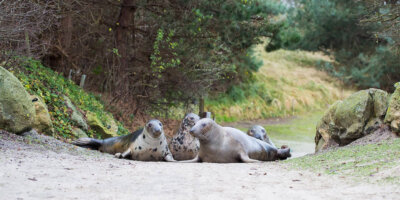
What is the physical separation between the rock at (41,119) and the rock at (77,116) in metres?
1.44

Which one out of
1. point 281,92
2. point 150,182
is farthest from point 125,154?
point 281,92

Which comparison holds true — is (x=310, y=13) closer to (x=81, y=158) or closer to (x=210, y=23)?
(x=210, y=23)

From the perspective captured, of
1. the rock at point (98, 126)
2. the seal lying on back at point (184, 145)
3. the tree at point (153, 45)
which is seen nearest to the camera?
the seal lying on back at point (184, 145)

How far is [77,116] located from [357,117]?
247 inches

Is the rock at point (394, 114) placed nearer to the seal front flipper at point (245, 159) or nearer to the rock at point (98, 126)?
the seal front flipper at point (245, 159)

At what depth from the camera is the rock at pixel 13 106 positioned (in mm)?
7785

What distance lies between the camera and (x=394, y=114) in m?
8.73

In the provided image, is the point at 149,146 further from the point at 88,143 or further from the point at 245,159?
the point at 245,159

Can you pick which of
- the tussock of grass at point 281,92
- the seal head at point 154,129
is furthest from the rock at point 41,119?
the tussock of grass at point 281,92

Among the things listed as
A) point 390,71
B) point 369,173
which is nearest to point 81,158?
point 369,173

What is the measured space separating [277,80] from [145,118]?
17.2 metres

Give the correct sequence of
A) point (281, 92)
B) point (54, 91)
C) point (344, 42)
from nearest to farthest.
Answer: point (54, 91) < point (281, 92) < point (344, 42)

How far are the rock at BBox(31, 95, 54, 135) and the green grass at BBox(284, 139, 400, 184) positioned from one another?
499 centimetres

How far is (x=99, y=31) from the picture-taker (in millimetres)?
15180
